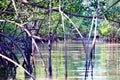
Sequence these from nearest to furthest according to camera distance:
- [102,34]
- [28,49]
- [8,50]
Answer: [8,50], [28,49], [102,34]

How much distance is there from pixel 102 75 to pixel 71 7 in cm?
139

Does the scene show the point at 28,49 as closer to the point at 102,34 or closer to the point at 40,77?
the point at 40,77

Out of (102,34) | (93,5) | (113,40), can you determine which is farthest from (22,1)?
(102,34)

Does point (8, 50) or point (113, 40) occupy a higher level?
point (8, 50)

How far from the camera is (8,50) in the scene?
30.6 ft

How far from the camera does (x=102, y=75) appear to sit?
979 centimetres

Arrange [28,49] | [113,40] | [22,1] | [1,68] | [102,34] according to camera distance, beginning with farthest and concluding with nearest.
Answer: [102,34], [113,40], [28,49], [1,68], [22,1]

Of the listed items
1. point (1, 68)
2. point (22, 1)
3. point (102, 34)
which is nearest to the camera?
point (22, 1)

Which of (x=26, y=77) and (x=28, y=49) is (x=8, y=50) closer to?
(x=26, y=77)

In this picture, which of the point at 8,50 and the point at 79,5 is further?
the point at 79,5

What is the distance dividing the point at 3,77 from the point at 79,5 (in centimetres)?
205

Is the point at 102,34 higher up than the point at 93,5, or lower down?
lower down

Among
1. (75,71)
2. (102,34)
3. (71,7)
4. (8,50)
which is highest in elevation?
(71,7)

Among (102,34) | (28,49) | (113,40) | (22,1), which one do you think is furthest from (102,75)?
Answer: (102,34)
